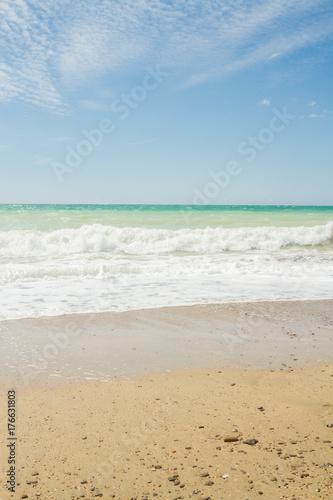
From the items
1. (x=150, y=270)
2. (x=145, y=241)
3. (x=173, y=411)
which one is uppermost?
(x=173, y=411)

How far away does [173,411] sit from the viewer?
3156mm

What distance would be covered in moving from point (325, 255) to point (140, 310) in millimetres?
10421

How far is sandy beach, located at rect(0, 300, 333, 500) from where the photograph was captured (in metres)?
2.30

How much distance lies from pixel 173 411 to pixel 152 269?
7640 mm

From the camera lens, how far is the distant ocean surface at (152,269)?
734 centimetres

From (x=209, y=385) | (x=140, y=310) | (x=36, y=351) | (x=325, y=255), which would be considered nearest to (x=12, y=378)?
(x=36, y=351)

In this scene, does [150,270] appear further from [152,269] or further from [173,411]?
[173,411]

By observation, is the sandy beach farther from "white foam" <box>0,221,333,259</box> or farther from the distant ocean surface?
"white foam" <box>0,221,333,259</box>

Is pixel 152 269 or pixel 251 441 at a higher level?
pixel 251 441

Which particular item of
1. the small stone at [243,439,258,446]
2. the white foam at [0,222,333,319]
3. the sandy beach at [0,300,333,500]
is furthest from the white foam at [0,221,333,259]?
the small stone at [243,439,258,446]

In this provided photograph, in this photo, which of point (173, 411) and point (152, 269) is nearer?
point (173, 411)

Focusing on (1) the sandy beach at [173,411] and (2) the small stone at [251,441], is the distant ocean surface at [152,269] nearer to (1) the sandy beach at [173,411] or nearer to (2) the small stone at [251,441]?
(1) the sandy beach at [173,411]

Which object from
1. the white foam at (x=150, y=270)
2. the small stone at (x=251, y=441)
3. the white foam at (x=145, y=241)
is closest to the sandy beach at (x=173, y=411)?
the small stone at (x=251, y=441)

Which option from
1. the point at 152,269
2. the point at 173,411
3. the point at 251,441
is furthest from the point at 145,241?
the point at 251,441
